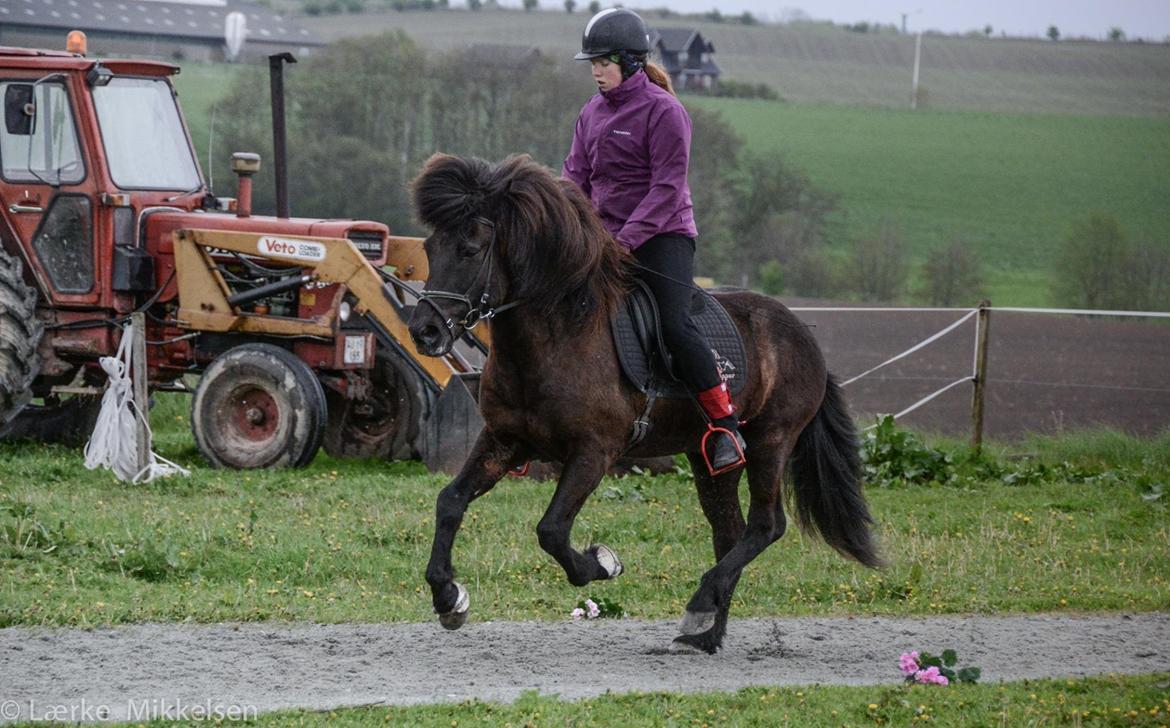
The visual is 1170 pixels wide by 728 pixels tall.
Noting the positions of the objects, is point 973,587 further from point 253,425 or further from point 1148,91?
point 1148,91

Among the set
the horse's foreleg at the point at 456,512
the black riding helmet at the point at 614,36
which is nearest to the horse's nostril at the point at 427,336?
the horse's foreleg at the point at 456,512

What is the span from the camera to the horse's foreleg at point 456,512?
6484mm

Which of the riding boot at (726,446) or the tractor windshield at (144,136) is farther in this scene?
the tractor windshield at (144,136)

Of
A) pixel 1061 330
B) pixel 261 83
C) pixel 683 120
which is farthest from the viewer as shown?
pixel 261 83

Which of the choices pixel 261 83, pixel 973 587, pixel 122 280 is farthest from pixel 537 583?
pixel 261 83

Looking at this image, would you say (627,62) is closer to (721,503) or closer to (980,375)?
(721,503)

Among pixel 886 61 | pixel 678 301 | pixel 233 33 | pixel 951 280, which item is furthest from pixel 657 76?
pixel 886 61

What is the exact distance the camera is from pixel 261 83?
142 feet

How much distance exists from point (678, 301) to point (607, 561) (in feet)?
4.20

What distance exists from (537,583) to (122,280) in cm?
600

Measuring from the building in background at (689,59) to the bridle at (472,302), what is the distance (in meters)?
71.8

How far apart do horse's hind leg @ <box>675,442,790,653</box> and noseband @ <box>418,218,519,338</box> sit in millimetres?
1694

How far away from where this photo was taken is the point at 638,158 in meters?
7.11

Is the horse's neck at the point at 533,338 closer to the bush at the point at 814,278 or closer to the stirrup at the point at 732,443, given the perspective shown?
the stirrup at the point at 732,443
